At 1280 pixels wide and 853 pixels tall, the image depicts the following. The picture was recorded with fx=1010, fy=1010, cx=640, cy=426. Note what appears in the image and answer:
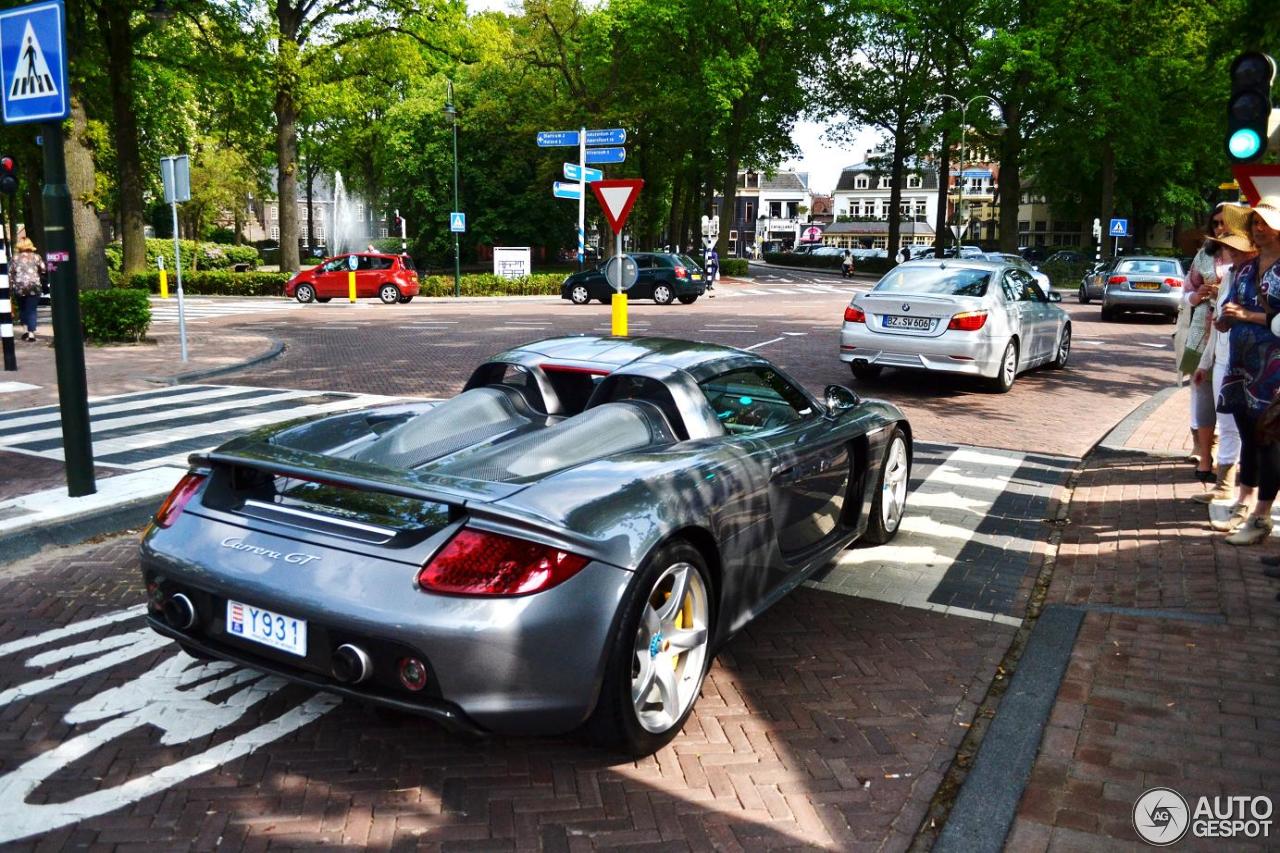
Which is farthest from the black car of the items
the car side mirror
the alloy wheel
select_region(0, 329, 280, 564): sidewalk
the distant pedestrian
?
the alloy wheel

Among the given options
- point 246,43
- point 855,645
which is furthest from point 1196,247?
point 246,43

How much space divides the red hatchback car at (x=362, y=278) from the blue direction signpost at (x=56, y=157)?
2518cm

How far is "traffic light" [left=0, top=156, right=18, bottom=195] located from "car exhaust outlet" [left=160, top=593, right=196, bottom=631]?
12.8m

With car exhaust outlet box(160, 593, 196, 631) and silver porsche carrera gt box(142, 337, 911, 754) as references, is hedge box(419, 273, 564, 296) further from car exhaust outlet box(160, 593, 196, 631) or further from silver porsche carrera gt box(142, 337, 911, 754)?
car exhaust outlet box(160, 593, 196, 631)

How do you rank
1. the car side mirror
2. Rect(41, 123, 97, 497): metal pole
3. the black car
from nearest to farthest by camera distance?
the car side mirror
Rect(41, 123, 97, 497): metal pole
the black car

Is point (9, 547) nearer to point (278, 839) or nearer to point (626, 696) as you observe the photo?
point (278, 839)

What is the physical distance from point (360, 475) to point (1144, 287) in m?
23.3

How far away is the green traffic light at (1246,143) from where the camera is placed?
598cm

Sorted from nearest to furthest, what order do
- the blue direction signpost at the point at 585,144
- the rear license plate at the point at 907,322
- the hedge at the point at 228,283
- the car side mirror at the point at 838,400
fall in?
the car side mirror at the point at 838,400 → the rear license plate at the point at 907,322 → the blue direction signpost at the point at 585,144 → the hedge at the point at 228,283

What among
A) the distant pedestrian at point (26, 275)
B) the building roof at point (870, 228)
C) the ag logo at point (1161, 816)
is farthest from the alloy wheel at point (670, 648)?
the building roof at point (870, 228)

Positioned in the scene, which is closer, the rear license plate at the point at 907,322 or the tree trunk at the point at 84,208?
the rear license plate at the point at 907,322

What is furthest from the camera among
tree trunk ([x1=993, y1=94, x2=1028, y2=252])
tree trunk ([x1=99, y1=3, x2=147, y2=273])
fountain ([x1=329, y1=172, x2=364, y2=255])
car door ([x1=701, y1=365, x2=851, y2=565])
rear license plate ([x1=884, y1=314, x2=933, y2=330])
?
fountain ([x1=329, y1=172, x2=364, y2=255])

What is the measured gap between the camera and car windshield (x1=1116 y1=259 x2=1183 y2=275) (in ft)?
75.6

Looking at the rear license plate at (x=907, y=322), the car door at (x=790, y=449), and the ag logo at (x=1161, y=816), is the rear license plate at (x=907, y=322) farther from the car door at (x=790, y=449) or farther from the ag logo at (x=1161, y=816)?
the ag logo at (x=1161, y=816)
